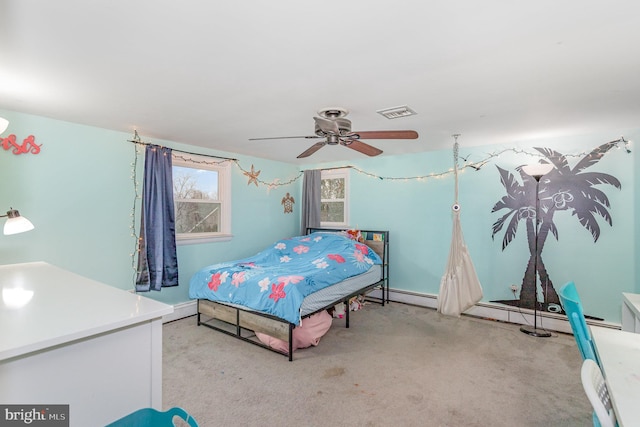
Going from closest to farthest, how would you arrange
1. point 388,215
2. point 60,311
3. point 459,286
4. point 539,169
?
point 60,311, point 539,169, point 459,286, point 388,215

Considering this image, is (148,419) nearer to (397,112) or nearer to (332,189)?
(397,112)

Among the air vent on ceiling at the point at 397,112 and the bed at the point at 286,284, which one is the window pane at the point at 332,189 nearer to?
the bed at the point at 286,284

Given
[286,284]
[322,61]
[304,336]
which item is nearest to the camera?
[322,61]

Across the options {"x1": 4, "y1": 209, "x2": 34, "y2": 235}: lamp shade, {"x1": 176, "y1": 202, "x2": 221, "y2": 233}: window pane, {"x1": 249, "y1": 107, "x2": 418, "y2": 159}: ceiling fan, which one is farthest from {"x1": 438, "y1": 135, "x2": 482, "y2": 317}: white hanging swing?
{"x1": 4, "y1": 209, "x2": 34, "y2": 235}: lamp shade

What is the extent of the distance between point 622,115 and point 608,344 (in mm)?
2324

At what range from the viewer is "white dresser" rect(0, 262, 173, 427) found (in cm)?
95

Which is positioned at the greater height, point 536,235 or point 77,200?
point 77,200

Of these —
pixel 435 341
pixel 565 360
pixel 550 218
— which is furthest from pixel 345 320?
pixel 550 218

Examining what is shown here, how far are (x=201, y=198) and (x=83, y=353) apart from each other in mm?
3362

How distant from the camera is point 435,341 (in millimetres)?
3262

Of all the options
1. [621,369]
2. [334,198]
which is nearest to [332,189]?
[334,198]

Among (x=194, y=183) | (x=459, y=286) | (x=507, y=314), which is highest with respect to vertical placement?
(x=194, y=183)

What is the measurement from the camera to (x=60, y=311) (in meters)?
1.19

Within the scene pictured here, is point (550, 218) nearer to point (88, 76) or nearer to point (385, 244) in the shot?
point (385, 244)
